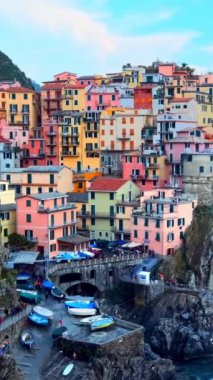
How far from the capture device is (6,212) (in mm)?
59875

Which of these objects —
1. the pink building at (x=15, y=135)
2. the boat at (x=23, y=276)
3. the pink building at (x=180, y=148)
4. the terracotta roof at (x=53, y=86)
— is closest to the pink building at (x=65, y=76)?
the terracotta roof at (x=53, y=86)

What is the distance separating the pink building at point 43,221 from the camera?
58.3 m

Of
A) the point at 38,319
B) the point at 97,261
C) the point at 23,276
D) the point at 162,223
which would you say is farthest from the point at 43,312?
the point at 162,223

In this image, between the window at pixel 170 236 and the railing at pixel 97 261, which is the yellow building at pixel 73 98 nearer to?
the window at pixel 170 236

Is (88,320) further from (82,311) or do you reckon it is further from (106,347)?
(106,347)

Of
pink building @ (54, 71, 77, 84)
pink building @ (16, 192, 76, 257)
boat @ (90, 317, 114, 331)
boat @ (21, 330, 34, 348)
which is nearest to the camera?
boat @ (21, 330, 34, 348)

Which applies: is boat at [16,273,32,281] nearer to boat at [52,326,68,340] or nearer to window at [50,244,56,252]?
window at [50,244,56,252]

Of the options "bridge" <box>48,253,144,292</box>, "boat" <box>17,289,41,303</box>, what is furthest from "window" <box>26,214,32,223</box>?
"boat" <box>17,289,41,303</box>

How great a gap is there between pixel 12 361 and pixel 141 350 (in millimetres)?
9358

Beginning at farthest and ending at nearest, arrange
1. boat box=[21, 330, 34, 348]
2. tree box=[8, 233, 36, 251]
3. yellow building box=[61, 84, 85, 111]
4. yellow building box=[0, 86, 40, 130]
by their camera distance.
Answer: yellow building box=[61, 84, 85, 111] < yellow building box=[0, 86, 40, 130] < tree box=[8, 233, 36, 251] < boat box=[21, 330, 34, 348]

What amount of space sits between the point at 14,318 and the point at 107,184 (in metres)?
22.8

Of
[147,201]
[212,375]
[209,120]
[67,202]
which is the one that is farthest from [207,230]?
[209,120]

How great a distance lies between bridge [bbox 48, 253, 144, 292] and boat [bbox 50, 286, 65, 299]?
3.05m

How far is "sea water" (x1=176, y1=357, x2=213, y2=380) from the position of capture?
47.2m
